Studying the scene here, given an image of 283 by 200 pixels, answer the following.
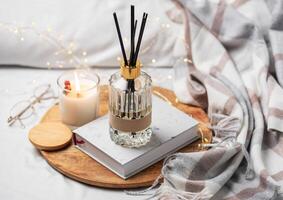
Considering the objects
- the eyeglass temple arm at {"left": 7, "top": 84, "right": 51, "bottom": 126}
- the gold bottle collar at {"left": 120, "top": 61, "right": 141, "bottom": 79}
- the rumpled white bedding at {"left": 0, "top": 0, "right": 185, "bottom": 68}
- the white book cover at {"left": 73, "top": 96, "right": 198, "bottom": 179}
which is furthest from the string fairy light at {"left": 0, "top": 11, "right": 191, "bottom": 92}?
the gold bottle collar at {"left": 120, "top": 61, "right": 141, "bottom": 79}

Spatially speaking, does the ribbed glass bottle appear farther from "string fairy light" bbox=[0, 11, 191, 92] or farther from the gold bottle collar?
"string fairy light" bbox=[0, 11, 191, 92]

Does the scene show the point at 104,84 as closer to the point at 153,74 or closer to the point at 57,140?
the point at 153,74

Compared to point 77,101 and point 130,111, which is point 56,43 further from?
point 130,111

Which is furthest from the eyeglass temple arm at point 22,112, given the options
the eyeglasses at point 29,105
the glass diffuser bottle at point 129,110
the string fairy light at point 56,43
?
the glass diffuser bottle at point 129,110

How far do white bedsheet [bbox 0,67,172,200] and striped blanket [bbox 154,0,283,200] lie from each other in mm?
145

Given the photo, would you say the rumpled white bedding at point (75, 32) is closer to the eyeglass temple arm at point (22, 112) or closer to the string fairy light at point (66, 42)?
the string fairy light at point (66, 42)

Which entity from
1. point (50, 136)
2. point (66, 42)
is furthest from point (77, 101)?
point (66, 42)

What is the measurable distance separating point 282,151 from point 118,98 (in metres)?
0.35

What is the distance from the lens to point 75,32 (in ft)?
4.65

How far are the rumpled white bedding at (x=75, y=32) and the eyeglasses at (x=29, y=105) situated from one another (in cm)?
9

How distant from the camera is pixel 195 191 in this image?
1059 mm

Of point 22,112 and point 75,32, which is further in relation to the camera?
point 75,32

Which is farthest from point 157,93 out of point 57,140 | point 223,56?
point 57,140

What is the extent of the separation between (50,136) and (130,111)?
0.19 meters
